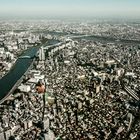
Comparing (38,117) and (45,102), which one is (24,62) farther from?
(38,117)

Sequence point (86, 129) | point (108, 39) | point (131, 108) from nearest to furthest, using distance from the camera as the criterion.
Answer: point (86, 129) < point (131, 108) < point (108, 39)

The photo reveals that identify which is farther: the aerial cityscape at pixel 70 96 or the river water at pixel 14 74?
the river water at pixel 14 74

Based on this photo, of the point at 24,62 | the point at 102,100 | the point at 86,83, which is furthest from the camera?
the point at 24,62

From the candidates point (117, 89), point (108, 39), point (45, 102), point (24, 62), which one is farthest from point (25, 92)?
point (108, 39)

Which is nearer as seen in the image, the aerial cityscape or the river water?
the aerial cityscape

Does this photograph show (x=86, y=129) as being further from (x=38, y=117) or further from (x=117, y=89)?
(x=117, y=89)

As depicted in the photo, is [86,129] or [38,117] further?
[38,117]

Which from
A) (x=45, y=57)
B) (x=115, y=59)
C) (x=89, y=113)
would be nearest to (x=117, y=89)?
(x=89, y=113)

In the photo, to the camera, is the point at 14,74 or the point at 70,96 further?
the point at 14,74

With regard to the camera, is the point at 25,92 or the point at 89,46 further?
the point at 89,46
